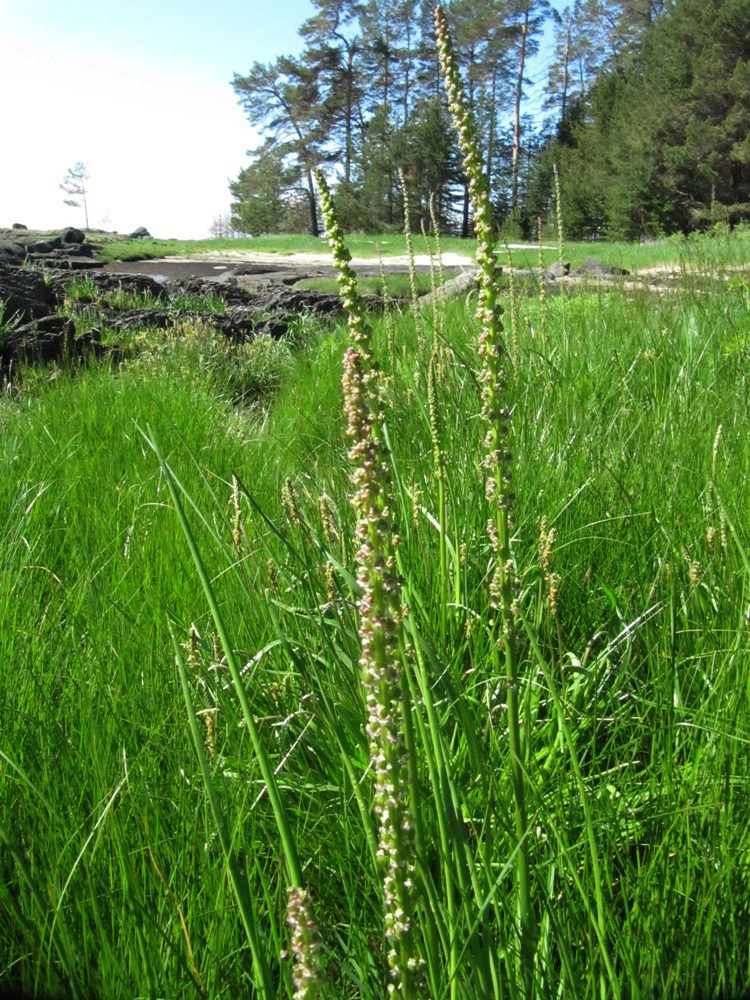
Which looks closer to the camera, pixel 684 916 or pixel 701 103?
pixel 684 916

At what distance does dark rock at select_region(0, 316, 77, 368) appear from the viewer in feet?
22.4

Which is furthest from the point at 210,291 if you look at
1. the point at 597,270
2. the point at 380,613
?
the point at 380,613

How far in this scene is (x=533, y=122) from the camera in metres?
51.0

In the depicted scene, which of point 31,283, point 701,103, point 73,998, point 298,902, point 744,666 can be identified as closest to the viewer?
point 298,902

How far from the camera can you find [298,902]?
59 centimetres

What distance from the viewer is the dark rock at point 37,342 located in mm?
6836

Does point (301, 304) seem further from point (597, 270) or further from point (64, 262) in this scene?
point (64, 262)

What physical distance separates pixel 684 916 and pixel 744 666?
589 mm

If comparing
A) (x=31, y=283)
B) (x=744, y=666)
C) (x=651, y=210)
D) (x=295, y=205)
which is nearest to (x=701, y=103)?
(x=651, y=210)

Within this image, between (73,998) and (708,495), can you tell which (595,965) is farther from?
(708,495)

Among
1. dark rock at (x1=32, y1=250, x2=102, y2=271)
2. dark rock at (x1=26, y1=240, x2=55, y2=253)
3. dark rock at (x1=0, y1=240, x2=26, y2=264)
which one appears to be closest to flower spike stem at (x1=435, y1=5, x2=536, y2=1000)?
dark rock at (x1=32, y1=250, x2=102, y2=271)

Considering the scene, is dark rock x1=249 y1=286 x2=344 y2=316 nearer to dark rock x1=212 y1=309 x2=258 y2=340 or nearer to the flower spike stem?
dark rock x1=212 y1=309 x2=258 y2=340

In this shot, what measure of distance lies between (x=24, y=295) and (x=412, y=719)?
8462 mm

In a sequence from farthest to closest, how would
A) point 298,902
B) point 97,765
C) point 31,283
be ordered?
point 31,283 → point 97,765 → point 298,902
